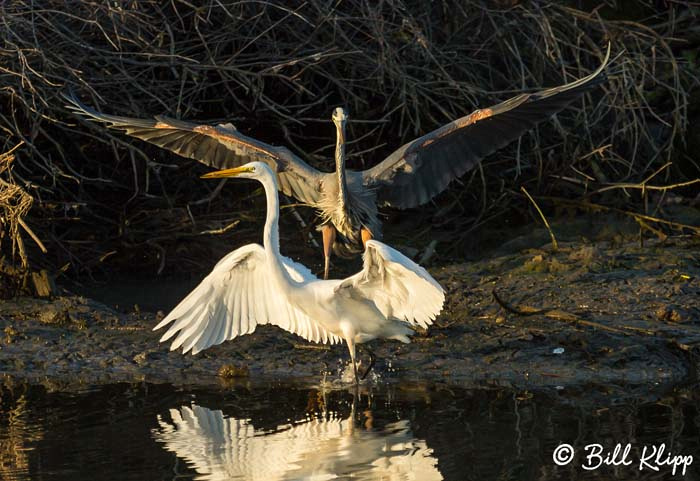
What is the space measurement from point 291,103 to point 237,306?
3.43m

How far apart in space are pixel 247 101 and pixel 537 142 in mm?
2410

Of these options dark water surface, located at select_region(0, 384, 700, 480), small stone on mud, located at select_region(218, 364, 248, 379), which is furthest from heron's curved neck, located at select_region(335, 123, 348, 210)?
dark water surface, located at select_region(0, 384, 700, 480)

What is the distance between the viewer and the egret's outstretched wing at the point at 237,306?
654 centimetres

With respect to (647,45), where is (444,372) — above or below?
below

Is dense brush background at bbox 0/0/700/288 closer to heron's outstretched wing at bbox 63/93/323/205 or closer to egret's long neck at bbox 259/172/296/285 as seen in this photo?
heron's outstretched wing at bbox 63/93/323/205

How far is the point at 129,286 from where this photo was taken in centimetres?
892

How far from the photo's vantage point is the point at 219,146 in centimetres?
829

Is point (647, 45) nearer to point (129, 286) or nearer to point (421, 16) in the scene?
point (421, 16)

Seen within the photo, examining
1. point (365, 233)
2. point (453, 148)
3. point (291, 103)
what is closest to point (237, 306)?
point (365, 233)

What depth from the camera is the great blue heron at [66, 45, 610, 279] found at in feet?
25.6

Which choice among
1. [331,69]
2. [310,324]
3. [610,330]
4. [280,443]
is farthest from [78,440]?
[331,69]

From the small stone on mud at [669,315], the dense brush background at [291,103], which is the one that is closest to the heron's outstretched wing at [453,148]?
the dense brush background at [291,103]

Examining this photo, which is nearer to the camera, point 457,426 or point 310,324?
point 457,426

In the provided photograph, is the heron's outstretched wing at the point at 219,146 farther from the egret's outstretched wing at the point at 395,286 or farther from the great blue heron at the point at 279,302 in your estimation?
the egret's outstretched wing at the point at 395,286
